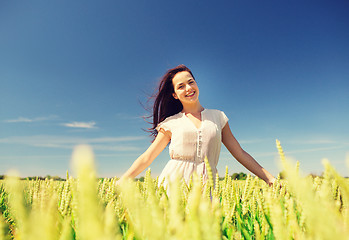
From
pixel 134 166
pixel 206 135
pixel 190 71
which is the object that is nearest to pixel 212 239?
pixel 134 166

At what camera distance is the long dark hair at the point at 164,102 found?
5523mm

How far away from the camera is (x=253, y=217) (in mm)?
1329

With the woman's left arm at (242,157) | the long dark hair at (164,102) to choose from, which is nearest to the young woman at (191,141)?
the woman's left arm at (242,157)

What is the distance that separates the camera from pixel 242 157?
407 centimetres

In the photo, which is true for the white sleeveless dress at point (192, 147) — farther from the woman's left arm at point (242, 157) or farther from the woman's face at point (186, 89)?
the woman's face at point (186, 89)

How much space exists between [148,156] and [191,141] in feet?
2.56

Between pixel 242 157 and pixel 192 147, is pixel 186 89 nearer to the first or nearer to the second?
pixel 192 147

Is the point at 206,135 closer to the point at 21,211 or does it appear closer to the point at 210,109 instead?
the point at 210,109

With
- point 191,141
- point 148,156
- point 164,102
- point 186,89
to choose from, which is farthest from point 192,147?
point 164,102

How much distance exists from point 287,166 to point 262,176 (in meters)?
3.41

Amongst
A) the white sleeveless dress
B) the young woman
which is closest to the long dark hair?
the young woman

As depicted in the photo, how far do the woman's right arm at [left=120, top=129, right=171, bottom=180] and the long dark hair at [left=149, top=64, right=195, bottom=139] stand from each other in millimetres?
1064

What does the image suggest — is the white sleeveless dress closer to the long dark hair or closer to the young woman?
the young woman

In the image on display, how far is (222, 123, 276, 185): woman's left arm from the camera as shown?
357cm
